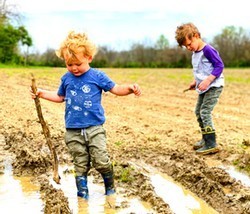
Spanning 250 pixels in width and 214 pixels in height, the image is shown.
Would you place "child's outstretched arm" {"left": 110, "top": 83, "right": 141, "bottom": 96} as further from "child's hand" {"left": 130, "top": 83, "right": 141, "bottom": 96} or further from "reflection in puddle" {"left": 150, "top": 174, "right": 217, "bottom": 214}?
"reflection in puddle" {"left": 150, "top": 174, "right": 217, "bottom": 214}

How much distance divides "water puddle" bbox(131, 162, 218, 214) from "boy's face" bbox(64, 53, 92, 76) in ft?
4.82

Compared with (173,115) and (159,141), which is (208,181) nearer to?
(159,141)

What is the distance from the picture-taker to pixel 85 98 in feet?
18.3

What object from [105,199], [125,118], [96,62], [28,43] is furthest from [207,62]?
[28,43]

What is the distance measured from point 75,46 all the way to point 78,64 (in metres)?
0.19

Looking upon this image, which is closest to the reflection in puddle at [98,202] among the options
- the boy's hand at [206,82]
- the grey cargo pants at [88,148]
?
the grey cargo pants at [88,148]

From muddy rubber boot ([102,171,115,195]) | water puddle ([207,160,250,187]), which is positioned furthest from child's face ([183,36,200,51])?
Result: muddy rubber boot ([102,171,115,195])

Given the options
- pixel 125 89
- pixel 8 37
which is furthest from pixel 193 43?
pixel 8 37

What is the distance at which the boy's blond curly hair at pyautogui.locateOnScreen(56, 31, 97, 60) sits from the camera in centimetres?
545

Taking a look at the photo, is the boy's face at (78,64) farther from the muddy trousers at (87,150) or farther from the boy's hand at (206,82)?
the boy's hand at (206,82)

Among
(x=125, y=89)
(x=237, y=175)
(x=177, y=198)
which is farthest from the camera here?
(x=237, y=175)

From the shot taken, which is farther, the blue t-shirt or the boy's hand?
the boy's hand

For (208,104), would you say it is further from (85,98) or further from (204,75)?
(85,98)

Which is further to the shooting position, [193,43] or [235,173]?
[193,43]
